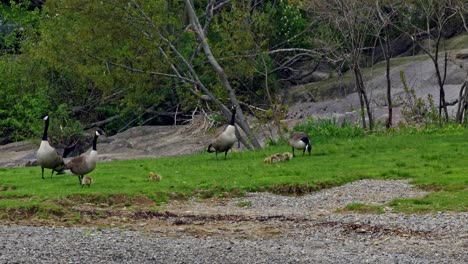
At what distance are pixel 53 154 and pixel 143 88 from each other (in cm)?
1352

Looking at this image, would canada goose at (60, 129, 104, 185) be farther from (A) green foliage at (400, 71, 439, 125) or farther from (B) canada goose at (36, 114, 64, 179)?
(A) green foliage at (400, 71, 439, 125)

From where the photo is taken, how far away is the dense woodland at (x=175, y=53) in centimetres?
3841

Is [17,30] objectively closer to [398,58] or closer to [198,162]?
[398,58]

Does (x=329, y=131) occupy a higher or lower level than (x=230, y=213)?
higher

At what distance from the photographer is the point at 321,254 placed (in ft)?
56.2

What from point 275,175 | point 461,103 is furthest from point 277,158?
point 461,103

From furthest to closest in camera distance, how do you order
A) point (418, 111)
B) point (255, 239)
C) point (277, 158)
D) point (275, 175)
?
point (418, 111)
point (277, 158)
point (275, 175)
point (255, 239)

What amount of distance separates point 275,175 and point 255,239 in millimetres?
8919

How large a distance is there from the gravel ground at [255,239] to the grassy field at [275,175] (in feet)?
5.34

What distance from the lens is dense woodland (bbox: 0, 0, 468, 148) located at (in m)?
38.4

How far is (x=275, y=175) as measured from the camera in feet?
91.6

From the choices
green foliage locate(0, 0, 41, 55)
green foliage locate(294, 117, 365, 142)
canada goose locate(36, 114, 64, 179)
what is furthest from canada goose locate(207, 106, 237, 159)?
green foliage locate(0, 0, 41, 55)

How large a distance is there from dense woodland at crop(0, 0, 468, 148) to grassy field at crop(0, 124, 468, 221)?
544cm

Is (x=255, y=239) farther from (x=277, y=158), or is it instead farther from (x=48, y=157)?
(x=277, y=158)
